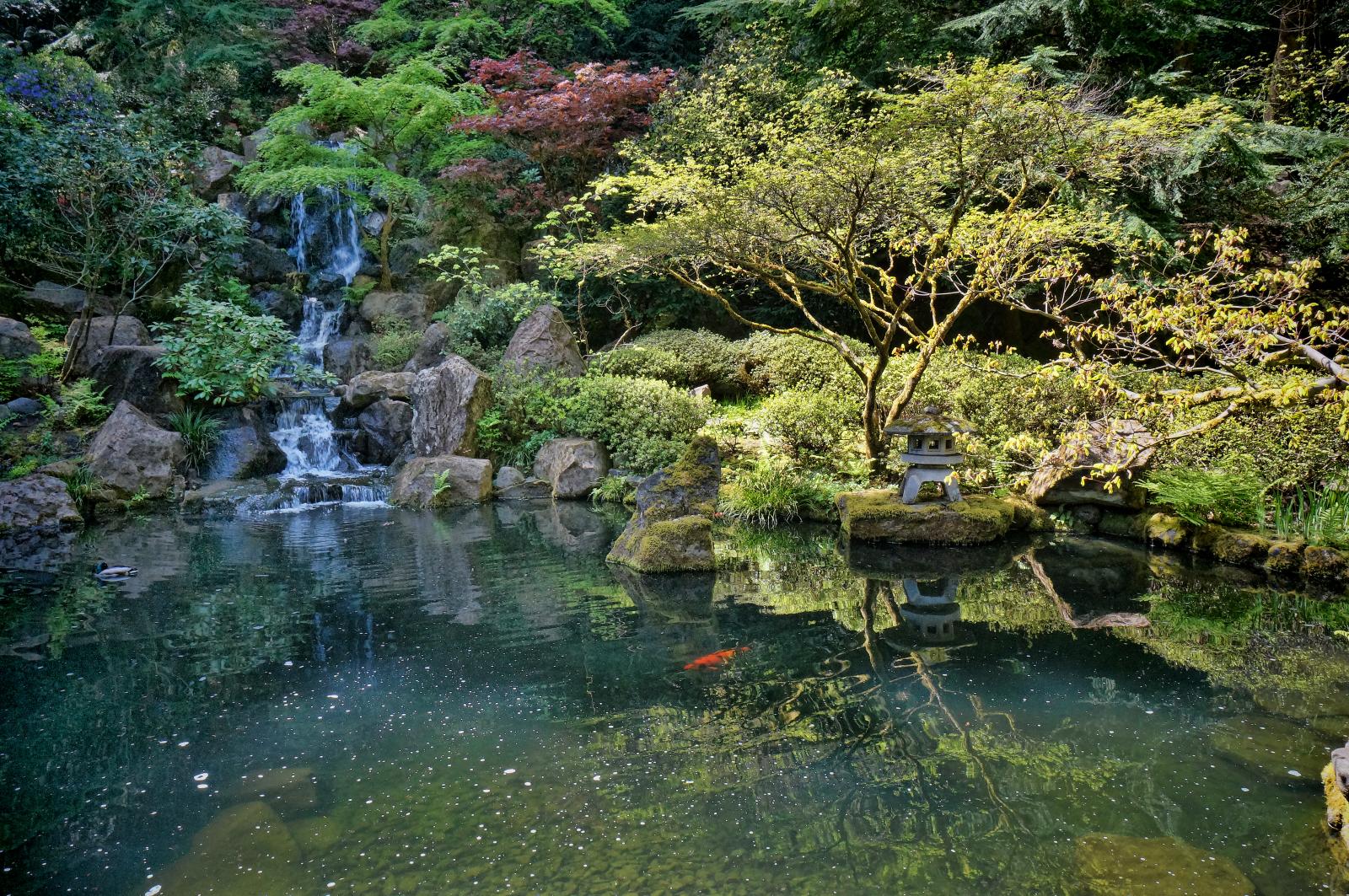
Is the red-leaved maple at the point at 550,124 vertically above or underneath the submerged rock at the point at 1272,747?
above

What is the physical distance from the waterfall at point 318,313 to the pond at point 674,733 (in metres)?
6.29

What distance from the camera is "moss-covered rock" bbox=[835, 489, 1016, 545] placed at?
8.67 metres

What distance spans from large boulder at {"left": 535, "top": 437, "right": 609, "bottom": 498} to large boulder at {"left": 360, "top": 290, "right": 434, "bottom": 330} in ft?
20.3

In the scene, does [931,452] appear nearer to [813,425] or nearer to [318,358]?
[813,425]

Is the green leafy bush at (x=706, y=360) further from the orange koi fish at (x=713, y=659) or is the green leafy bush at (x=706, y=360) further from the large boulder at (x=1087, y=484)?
the orange koi fish at (x=713, y=659)

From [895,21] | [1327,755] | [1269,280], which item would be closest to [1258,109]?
[895,21]

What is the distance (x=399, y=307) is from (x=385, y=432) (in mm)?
4485

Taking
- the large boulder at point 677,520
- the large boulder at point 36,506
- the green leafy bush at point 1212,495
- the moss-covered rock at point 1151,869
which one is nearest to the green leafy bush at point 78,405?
the large boulder at point 36,506

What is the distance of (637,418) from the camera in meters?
12.4

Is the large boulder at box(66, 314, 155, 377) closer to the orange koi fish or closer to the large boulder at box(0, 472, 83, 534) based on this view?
the large boulder at box(0, 472, 83, 534)

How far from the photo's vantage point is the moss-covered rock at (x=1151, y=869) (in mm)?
2904

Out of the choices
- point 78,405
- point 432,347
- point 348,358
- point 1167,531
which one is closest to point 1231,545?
point 1167,531

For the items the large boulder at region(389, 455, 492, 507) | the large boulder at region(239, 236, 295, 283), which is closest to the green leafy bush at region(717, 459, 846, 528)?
the large boulder at region(389, 455, 492, 507)

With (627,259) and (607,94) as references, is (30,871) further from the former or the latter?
(607,94)
